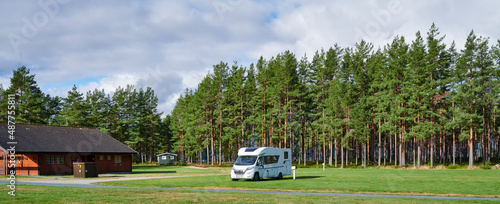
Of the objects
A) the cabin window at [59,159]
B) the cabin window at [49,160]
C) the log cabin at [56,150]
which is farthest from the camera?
the cabin window at [59,159]

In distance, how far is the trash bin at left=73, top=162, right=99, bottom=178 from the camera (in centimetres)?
3566

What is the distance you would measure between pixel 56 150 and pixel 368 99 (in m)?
45.9

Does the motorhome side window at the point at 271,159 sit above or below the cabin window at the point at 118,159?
above

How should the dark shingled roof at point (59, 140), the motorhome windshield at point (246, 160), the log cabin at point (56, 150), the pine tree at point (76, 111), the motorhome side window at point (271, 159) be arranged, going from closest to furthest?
the motorhome windshield at point (246, 160) → the motorhome side window at point (271, 159) → the log cabin at point (56, 150) → the dark shingled roof at point (59, 140) → the pine tree at point (76, 111)

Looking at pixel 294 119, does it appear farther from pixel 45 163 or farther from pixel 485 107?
pixel 45 163

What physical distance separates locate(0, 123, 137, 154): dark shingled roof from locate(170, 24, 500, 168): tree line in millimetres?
25710

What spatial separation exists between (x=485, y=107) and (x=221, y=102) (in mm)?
41333

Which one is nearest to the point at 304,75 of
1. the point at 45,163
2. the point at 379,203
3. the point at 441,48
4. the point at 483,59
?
the point at 441,48

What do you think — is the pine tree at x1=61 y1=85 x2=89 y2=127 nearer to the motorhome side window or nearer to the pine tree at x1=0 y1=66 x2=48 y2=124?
the pine tree at x1=0 y1=66 x2=48 y2=124

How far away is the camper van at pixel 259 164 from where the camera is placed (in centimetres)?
2859

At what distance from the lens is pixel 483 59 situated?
55.6 meters

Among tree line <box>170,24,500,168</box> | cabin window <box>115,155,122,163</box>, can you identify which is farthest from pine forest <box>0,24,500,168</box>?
cabin window <box>115,155,122,163</box>

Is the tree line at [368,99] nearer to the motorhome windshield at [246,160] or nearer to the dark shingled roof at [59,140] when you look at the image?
the dark shingled roof at [59,140]

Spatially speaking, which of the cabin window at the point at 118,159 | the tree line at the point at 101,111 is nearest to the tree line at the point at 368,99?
the tree line at the point at 101,111
